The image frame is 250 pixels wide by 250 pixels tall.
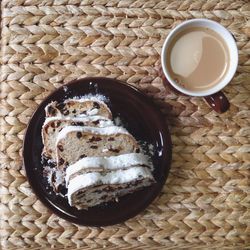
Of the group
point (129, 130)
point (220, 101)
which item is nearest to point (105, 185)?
point (129, 130)

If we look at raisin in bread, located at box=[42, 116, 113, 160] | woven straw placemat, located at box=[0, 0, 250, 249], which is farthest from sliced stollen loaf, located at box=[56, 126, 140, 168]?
woven straw placemat, located at box=[0, 0, 250, 249]

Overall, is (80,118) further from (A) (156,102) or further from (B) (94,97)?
(A) (156,102)

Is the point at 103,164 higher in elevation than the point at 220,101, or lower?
lower

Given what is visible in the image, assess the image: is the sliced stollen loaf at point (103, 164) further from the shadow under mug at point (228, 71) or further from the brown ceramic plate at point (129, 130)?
the shadow under mug at point (228, 71)

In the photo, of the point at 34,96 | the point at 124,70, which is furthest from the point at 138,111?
the point at 34,96

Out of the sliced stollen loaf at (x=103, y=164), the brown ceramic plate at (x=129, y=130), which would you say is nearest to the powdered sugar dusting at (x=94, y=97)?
the brown ceramic plate at (x=129, y=130)

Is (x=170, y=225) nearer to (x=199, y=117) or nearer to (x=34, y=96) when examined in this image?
(x=199, y=117)

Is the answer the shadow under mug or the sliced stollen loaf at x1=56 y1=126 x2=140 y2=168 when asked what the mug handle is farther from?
the sliced stollen loaf at x1=56 y1=126 x2=140 y2=168
